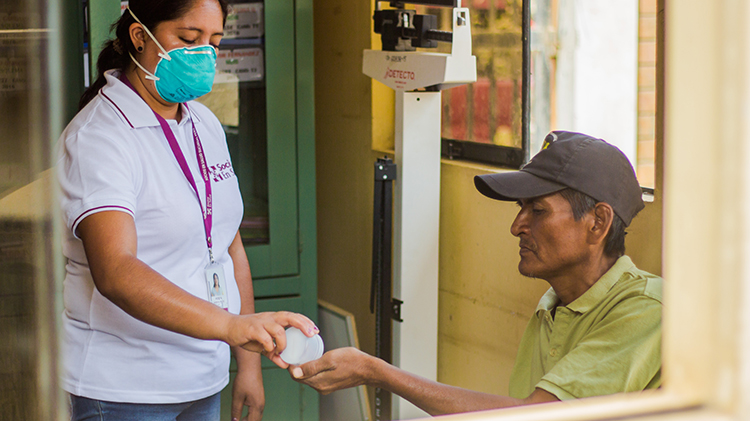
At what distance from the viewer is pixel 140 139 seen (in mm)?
1416

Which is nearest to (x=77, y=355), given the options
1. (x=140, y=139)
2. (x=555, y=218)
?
(x=140, y=139)

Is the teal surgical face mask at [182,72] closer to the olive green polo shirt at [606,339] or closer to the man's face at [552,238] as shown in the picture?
the man's face at [552,238]

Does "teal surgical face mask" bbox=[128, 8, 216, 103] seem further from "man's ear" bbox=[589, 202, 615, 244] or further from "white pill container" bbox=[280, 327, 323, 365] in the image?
"man's ear" bbox=[589, 202, 615, 244]

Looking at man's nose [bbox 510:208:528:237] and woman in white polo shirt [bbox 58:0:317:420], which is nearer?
woman in white polo shirt [bbox 58:0:317:420]

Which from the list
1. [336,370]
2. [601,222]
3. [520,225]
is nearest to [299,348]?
[336,370]

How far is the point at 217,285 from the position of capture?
1.52 meters

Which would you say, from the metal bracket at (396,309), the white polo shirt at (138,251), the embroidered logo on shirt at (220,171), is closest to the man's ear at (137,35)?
the white polo shirt at (138,251)

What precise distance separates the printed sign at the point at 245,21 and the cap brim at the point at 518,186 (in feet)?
4.55

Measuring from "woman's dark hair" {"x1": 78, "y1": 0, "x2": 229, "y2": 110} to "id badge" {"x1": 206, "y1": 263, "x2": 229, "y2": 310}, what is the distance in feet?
1.59

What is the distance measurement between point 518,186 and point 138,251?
778mm

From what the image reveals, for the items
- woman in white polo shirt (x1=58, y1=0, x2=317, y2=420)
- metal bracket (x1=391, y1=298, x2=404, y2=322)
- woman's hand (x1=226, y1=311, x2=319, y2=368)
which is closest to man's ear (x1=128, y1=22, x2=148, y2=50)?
woman in white polo shirt (x1=58, y1=0, x2=317, y2=420)

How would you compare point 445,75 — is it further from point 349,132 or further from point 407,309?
point 349,132

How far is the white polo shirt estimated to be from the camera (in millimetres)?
1325

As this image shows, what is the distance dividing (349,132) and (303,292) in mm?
727
